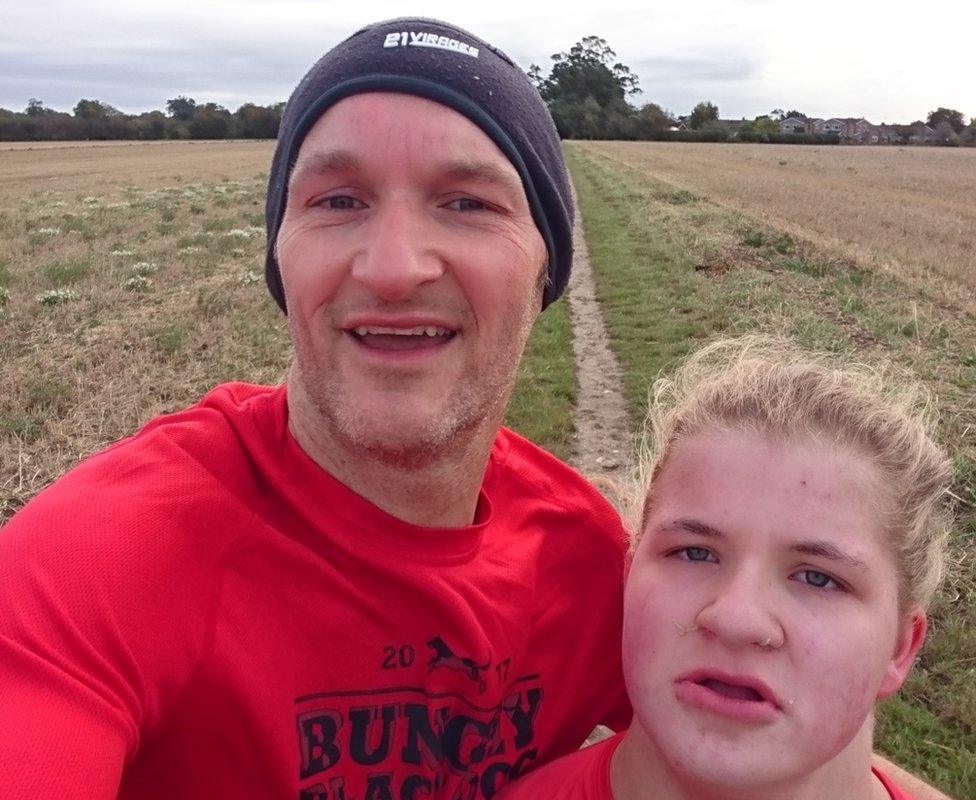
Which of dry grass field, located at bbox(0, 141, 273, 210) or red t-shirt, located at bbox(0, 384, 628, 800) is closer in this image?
red t-shirt, located at bbox(0, 384, 628, 800)

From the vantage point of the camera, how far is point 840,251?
13.1m

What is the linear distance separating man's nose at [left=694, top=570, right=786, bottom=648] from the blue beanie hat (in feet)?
3.30

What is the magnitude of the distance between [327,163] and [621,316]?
8120 millimetres

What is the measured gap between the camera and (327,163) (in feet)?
5.90

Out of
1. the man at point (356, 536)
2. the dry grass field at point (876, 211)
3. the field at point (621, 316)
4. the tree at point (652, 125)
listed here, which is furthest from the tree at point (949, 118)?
the man at point (356, 536)

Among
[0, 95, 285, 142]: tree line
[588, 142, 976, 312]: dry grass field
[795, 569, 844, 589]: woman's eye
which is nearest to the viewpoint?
[795, 569, 844, 589]: woman's eye

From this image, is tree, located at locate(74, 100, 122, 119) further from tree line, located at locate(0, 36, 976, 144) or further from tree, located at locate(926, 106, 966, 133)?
tree, located at locate(926, 106, 966, 133)

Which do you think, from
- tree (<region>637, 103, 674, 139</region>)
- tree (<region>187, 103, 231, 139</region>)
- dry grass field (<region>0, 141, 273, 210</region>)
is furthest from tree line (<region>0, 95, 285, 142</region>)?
tree (<region>637, 103, 674, 139</region>)

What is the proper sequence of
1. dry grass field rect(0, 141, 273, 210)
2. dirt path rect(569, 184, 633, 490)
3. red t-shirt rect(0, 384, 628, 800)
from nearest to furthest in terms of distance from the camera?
red t-shirt rect(0, 384, 628, 800)
dirt path rect(569, 184, 633, 490)
dry grass field rect(0, 141, 273, 210)

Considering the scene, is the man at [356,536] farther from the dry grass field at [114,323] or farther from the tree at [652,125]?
the tree at [652,125]

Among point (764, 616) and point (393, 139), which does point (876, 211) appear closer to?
point (393, 139)

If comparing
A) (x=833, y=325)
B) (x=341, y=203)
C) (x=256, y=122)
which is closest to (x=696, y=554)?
(x=341, y=203)

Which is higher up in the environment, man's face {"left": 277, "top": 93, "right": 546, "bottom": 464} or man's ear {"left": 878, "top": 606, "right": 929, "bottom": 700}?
man's face {"left": 277, "top": 93, "right": 546, "bottom": 464}

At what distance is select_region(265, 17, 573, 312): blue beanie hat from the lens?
185cm
